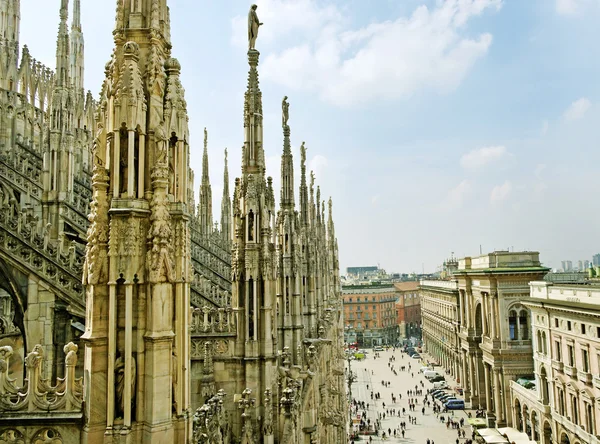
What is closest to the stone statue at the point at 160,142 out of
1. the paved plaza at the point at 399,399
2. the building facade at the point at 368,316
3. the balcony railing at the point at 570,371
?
the balcony railing at the point at 570,371

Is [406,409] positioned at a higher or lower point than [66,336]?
lower

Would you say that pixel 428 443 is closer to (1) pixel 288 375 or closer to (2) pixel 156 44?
(1) pixel 288 375

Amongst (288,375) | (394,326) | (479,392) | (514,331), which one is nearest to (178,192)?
(288,375)

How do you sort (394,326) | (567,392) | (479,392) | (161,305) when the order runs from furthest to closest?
(394,326), (479,392), (567,392), (161,305)

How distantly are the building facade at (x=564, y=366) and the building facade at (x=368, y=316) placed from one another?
69607 mm

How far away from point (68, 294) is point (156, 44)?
780cm

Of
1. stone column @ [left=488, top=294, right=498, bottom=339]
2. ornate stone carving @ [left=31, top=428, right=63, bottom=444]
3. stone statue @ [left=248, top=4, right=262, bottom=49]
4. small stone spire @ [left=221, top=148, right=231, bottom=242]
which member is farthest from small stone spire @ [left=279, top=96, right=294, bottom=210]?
stone column @ [left=488, top=294, right=498, bottom=339]

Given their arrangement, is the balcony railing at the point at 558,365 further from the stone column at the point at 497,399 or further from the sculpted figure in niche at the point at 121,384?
the sculpted figure in niche at the point at 121,384

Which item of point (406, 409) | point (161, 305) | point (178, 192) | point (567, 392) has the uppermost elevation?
point (178, 192)

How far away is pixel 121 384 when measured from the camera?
5.29 metres

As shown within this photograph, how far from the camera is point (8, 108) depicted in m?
27.2

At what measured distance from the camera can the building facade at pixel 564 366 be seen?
28984 mm

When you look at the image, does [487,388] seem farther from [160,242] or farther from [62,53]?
[160,242]

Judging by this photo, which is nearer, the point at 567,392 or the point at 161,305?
the point at 161,305
